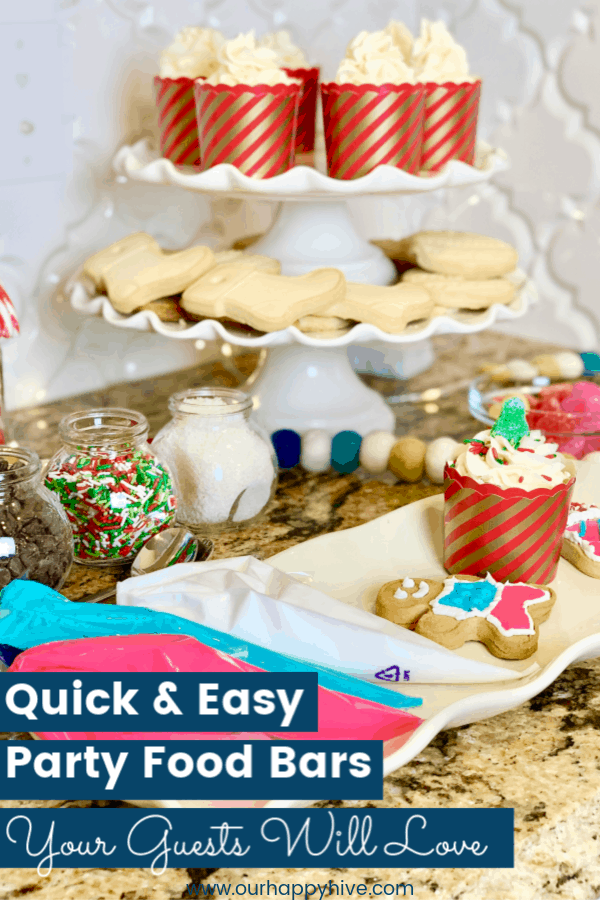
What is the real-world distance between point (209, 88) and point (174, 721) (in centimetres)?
65

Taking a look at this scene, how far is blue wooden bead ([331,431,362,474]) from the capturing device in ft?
3.35

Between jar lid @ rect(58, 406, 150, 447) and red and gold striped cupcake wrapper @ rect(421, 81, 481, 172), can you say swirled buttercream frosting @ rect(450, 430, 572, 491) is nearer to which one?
jar lid @ rect(58, 406, 150, 447)

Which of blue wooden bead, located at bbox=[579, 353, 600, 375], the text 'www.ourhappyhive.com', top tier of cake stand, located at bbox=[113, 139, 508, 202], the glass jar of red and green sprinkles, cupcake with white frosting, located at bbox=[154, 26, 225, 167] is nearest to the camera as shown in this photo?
the text 'www.ourhappyhive.com'

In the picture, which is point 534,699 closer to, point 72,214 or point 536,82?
point 72,214

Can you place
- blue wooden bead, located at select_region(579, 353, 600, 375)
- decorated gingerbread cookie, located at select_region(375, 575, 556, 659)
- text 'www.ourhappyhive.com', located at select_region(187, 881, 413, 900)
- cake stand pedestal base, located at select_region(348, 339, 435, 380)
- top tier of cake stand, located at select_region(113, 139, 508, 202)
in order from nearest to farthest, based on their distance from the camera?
1. text 'www.ourhappyhive.com', located at select_region(187, 881, 413, 900)
2. decorated gingerbread cookie, located at select_region(375, 575, 556, 659)
3. top tier of cake stand, located at select_region(113, 139, 508, 202)
4. blue wooden bead, located at select_region(579, 353, 600, 375)
5. cake stand pedestal base, located at select_region(348, 339, 435, 380)

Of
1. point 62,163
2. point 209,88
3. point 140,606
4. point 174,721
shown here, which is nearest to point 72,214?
point 62,163

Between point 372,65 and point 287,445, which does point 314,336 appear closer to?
point 287,445

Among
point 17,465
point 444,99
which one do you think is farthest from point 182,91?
point 17,465

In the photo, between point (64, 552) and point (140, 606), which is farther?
point (64, 552)

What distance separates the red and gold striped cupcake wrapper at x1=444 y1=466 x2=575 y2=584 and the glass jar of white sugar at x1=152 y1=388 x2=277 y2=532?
20cm

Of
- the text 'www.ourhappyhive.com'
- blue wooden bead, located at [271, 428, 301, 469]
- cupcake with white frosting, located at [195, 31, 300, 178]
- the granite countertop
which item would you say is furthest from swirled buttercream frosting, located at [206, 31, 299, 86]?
the text 'www.ourhappyhive.com'

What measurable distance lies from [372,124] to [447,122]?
0.41 feet

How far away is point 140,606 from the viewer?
0.63 metres

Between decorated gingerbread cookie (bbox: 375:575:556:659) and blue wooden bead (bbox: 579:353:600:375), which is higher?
decorated gingerbread cookie (bbox: 375:575:556:659)
